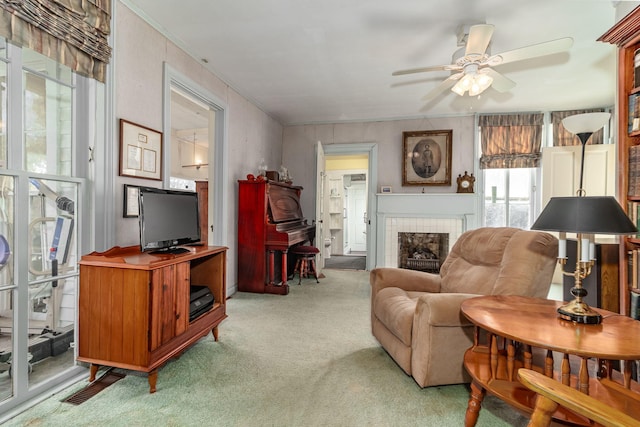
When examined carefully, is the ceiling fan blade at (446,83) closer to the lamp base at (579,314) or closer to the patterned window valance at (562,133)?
the lamp base at (579,314)

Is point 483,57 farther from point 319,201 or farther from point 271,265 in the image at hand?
point 271,265

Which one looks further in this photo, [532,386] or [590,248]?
[590,248]

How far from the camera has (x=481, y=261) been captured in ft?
7.43

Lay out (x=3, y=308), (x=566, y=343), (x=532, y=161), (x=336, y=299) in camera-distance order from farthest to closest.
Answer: (x=532, y=161)
(x=336, y=299)
(x=3, y=308)
(x=566, y=343)

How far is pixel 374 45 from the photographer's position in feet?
9.68

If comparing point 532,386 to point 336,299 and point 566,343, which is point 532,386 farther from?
point 336,299

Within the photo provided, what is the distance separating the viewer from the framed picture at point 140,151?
7.70 feet

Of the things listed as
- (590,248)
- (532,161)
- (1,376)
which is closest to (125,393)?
(1,376)

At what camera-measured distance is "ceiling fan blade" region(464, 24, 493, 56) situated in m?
2.22

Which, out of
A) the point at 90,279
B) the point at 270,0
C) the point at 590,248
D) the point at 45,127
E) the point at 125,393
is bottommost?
the point at 125,393

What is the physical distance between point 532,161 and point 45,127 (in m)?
5.70

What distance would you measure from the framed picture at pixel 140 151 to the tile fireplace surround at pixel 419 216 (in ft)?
11.6

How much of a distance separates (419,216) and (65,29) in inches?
184

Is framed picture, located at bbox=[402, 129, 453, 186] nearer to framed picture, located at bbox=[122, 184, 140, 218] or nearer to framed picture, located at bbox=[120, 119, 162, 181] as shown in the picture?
framed picture, located at bbox=[120, 119, 162, 181]
